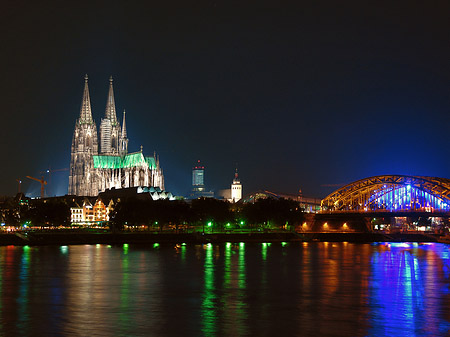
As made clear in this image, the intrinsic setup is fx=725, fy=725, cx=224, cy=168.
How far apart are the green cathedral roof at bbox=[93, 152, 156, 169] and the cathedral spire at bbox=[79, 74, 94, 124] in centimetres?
1017

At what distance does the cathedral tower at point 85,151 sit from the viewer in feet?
628

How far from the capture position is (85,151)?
7579 inches

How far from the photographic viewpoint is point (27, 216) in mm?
126938

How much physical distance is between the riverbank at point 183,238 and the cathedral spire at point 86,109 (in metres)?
85.8

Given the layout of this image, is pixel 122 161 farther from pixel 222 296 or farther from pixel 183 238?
pixel 222 296

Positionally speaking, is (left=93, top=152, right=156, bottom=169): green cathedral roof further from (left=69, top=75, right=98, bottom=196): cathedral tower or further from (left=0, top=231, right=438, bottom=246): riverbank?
(left=0, top=231, right=438, bottom=246): riverbank

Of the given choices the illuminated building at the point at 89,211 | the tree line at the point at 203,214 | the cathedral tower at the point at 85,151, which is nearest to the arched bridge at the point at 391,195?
the tree line at the point at 203,214

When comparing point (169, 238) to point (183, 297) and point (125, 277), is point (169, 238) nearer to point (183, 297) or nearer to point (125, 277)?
point (125, 277)

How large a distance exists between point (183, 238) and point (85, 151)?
298 feet

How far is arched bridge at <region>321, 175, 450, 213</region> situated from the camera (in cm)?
12525

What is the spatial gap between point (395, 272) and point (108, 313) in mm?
29330

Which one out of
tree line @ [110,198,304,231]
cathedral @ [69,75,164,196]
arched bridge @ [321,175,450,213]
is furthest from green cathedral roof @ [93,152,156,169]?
arched bridge @ [321,175,450,213]

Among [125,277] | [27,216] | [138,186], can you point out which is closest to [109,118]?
[138,186]

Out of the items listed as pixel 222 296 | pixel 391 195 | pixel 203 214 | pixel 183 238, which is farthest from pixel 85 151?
pixel 222 296
